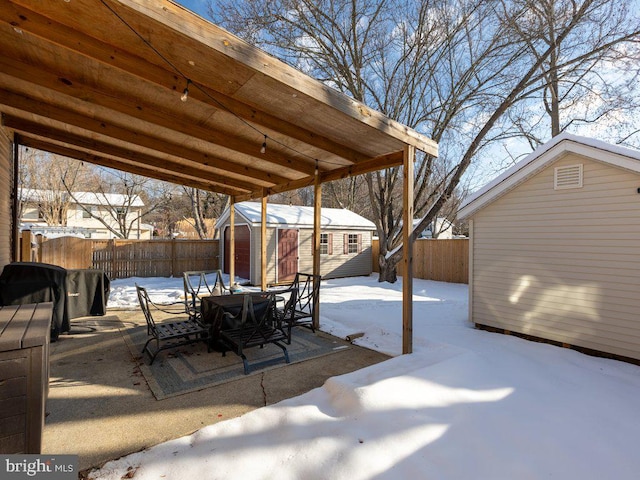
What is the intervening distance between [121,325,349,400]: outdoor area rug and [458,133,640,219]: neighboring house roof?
3.76m

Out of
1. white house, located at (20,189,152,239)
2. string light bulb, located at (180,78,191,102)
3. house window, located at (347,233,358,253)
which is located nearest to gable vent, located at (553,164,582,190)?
string light bulb, located at (180,78,191,102)

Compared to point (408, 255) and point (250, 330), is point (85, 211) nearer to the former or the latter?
point (250, 330)

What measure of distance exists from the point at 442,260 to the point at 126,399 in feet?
37.3

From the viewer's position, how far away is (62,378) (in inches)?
139

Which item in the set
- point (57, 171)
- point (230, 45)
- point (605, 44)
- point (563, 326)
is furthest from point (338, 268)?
point (57, 171)

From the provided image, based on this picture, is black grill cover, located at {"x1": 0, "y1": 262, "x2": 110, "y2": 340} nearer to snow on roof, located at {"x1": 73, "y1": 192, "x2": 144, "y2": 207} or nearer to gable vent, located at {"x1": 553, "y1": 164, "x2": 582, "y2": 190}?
gable vent, located at {"x1": 553, "y1": 164, "x2": 582, "y2": 190}

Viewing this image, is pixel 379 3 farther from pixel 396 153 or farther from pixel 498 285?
pixel 498 285

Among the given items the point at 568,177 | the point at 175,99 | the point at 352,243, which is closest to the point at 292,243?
the point at 352,243

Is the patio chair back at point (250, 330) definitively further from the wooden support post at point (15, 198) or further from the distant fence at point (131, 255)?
the distant fence at point (131, 255)

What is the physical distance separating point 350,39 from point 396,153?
8046 millimetres

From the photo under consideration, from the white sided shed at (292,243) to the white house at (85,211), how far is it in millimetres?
8889

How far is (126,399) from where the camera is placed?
3105 millimetres

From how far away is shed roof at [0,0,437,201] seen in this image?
2617 mm

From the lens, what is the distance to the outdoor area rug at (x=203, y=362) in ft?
11.4
